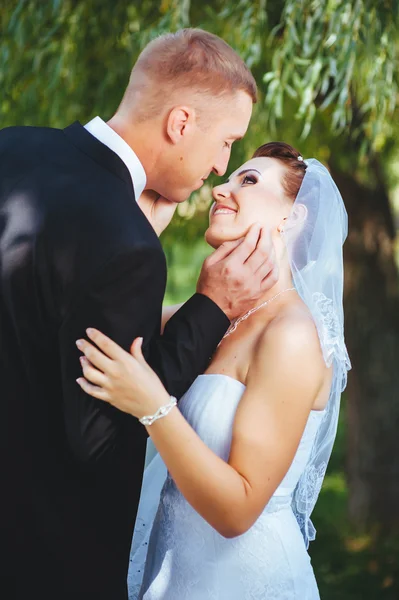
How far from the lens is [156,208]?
2873 mm

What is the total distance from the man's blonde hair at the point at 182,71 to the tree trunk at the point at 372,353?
12.3 feet

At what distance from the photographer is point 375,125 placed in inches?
161

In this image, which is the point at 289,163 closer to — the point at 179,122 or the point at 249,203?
the point at 249,203

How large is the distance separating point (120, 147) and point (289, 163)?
728mm

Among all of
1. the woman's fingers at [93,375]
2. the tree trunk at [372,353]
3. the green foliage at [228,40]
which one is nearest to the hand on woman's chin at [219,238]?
the woman's fingers at [93,375]

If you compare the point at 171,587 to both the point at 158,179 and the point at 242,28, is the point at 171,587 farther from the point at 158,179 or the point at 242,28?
the point at 242,28

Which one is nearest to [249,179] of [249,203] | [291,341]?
[249,203]

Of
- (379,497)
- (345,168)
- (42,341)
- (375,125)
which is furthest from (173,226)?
(42,341)

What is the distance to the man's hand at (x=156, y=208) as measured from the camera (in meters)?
2.81

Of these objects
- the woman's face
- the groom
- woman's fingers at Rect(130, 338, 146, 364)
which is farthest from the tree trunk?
woman's fingers at Rect(130, 338, 146, 364)

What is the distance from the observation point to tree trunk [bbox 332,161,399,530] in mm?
6207

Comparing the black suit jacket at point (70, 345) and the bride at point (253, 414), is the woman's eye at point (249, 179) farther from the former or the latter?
the black suit jacket at point (70, 345)

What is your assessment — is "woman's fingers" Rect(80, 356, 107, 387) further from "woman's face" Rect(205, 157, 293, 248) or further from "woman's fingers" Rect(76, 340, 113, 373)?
"woman's face" Rect(205, 157, 293, 248)

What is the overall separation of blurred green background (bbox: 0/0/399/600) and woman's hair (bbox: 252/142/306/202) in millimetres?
1109
